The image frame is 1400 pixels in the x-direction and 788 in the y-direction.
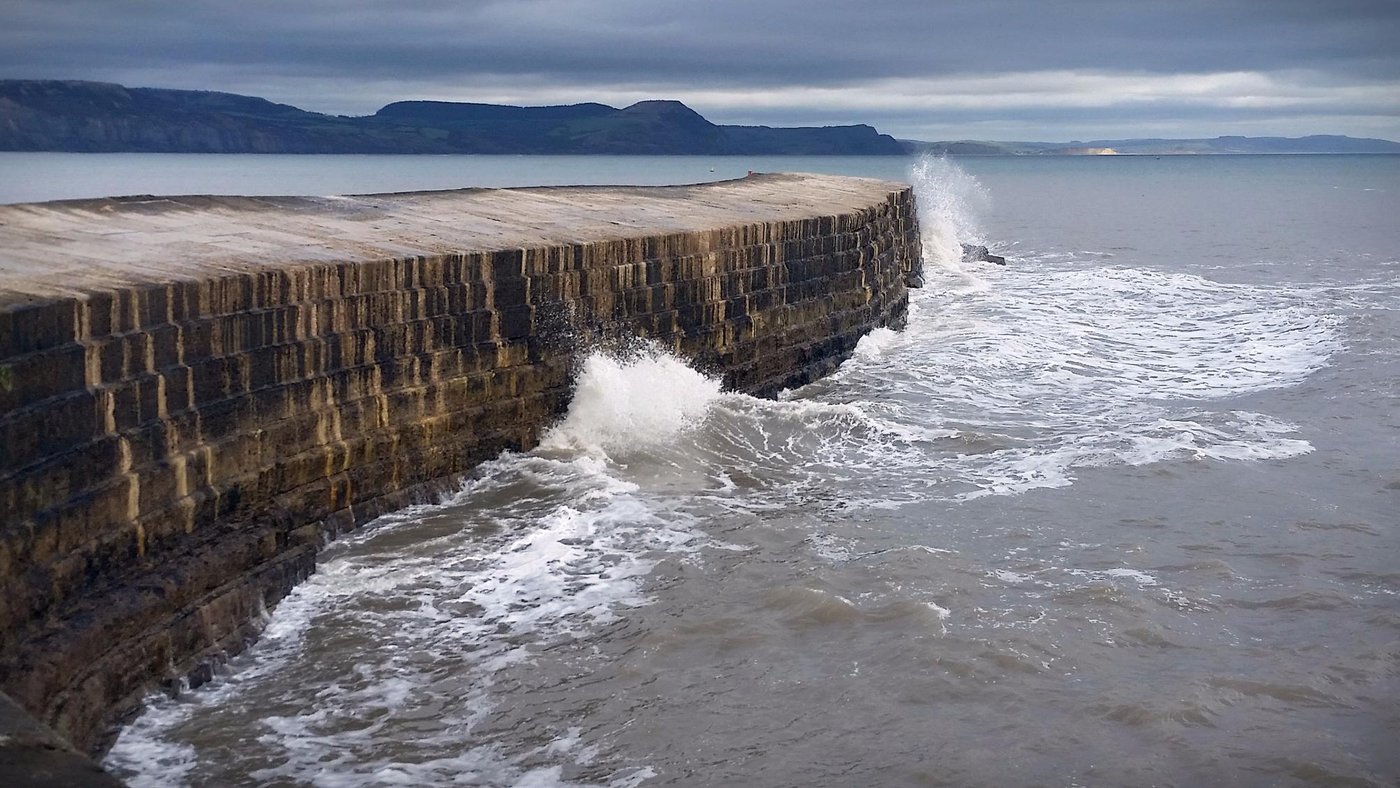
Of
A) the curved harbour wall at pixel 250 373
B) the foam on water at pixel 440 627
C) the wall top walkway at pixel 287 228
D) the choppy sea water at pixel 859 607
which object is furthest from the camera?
the wall top walkway at pixel 287 228

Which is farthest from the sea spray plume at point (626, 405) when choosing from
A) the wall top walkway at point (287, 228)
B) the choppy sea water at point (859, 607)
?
the wall top walkway at point (287, 228)

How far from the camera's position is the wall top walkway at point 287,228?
7.69 metres

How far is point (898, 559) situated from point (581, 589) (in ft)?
6.70

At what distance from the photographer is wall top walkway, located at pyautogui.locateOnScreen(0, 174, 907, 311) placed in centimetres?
769

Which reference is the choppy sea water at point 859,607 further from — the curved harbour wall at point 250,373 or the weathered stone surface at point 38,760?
the weathered stone surface at point 38,760

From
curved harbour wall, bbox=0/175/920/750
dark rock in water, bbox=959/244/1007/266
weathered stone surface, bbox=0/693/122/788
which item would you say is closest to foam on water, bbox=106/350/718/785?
curved harbour wall, bbox=0/175/920/750

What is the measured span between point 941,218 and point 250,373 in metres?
29.7

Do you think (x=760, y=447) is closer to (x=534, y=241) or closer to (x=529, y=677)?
(x=534, y=241)

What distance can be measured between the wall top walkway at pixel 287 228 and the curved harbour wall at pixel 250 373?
0.04m

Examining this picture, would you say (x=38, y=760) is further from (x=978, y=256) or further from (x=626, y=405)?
(x=978, y=256)

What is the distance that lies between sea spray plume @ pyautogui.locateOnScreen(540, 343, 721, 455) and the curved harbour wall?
0.62ft

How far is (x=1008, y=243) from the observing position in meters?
41.3

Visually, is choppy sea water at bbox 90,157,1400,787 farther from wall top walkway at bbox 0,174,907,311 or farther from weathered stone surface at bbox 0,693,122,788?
wall top walkway at bbox 0,174,907,311

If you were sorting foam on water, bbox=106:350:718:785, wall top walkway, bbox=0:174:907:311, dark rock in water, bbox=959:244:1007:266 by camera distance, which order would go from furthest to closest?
dark rock in water, bbox=959:244:1007:266, wall top walkway, bbox=0:174:907:311, foam on water, bbox=106:350:718:785
